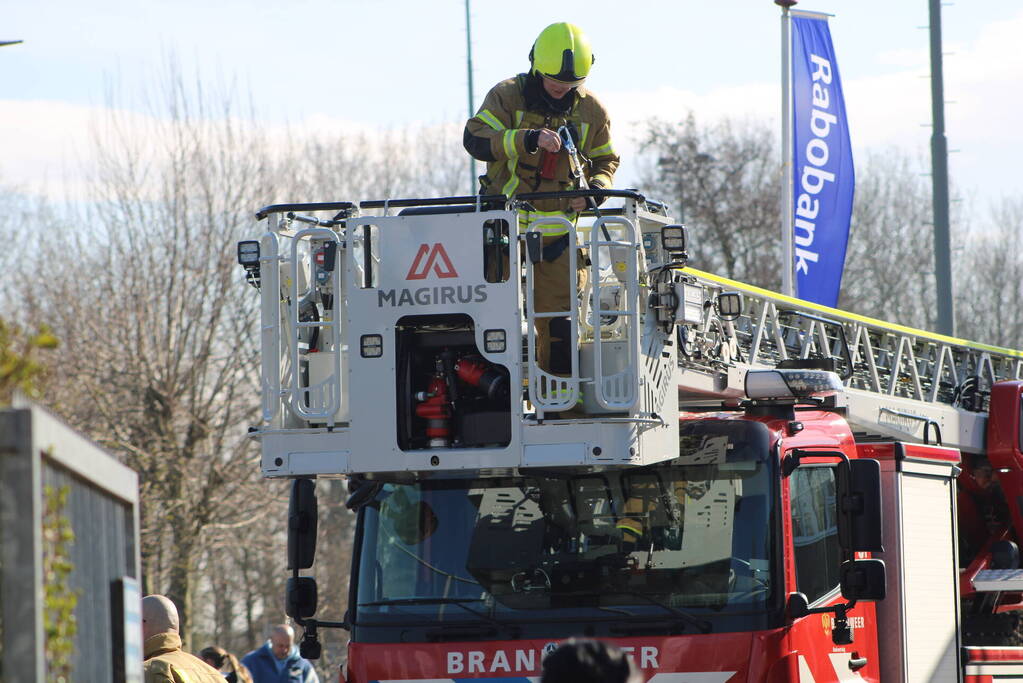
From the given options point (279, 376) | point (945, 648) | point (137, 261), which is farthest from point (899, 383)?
point (137, 261)

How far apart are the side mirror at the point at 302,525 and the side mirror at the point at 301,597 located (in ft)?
0.75

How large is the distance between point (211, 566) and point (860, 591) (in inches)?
753

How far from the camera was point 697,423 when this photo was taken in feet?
22.8

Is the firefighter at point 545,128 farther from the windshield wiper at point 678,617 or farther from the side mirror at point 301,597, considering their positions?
the side mirror at point 301,597

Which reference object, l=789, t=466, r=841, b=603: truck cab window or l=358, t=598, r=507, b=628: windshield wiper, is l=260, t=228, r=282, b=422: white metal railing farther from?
l=789, t=466, r=841, b=603: truck cab window

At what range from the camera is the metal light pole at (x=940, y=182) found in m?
16.2

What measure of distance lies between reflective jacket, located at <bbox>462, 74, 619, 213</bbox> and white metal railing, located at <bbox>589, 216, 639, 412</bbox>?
61 centimetres

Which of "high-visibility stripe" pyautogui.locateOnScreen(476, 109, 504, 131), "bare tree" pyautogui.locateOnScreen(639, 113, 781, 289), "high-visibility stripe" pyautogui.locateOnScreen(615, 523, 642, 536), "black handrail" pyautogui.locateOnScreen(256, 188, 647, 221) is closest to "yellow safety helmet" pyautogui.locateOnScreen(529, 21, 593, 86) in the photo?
"high-visibility stripe" pyautogui.locateOnScreen(476, 109, 504, 131)

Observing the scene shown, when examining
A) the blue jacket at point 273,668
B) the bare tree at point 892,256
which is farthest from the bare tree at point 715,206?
the blue jacket at point 273,668

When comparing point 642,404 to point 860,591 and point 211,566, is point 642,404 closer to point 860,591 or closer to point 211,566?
point 860,591

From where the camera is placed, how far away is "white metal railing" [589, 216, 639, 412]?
20.5 feet

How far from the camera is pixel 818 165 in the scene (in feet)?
46.9

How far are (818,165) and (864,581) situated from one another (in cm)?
837

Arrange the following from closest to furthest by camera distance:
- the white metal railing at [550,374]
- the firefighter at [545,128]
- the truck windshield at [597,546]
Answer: the white metal railing at [550,374]
the truck windshield at [597,546]
the firefighter at [545,128]
